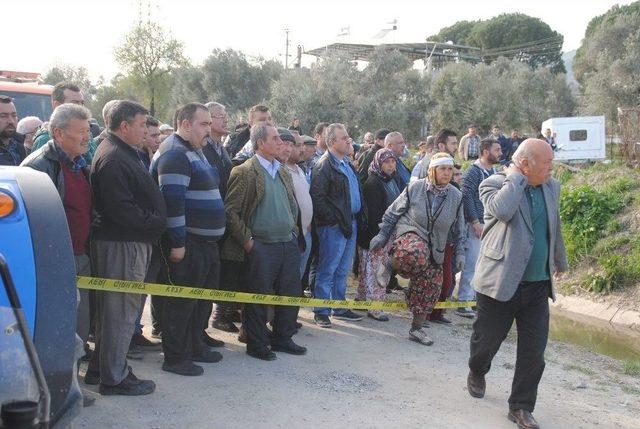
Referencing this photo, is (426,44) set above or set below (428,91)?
above

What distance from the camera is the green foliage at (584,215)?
12062 mm

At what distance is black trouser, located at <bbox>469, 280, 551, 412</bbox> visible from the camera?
16.2 feet

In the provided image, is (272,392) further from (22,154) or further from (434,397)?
(22,154)

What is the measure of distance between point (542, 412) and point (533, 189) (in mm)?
1867

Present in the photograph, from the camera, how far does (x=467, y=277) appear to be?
27.5ft

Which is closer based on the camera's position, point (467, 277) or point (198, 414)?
point (198, 414)

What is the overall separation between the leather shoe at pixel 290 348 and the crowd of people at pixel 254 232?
0.06 ft

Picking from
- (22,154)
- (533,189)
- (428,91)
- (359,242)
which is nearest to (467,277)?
(359,242)

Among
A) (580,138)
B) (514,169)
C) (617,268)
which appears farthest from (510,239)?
(580,138)

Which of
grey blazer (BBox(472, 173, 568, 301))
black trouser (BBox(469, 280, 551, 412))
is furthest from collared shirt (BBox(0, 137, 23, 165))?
black trouser (BBox(469, 280, 551, 412))

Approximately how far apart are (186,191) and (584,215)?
9416 millimetres

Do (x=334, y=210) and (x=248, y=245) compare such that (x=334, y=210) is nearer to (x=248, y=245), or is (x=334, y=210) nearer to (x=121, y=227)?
(x=248, y=245)

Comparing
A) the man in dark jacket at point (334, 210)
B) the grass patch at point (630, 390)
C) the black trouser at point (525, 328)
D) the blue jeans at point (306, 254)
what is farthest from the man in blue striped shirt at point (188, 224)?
the grass patch at point (630, 390)

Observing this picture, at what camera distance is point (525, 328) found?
5.01 meters
